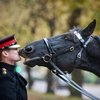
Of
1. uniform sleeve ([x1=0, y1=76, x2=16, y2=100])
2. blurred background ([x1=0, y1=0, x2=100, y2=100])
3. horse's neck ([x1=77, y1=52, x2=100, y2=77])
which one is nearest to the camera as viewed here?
uniform sleeve ([x1=0, y1=76, x2=16, y2=100])

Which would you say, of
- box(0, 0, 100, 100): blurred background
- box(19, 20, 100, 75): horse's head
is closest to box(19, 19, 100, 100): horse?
box(19, 20, 100, 75): horse's head

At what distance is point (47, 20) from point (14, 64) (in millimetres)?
22549

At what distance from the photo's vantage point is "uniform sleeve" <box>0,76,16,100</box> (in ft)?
20.8

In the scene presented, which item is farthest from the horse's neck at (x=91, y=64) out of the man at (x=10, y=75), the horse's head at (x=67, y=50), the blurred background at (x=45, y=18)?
the blurred background at (x=45, y=18)

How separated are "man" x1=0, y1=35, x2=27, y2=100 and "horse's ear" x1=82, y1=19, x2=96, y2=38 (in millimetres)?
820

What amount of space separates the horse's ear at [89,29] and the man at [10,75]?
0.82 metres

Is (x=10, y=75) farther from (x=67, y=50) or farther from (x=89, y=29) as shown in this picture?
(x=89, y=29)

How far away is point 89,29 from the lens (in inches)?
255

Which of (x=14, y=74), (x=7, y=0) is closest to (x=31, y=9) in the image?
(x=7, y=0)

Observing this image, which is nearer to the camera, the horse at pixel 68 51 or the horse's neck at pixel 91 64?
the horse at pixel 68 51

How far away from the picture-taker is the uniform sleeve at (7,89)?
6.34 meters

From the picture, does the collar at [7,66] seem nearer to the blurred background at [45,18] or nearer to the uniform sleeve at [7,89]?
the uniform sleeve at [7,89]

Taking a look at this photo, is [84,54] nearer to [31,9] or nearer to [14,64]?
[14,64]

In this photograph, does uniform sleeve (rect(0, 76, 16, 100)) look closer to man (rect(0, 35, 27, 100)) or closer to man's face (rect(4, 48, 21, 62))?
man (rect(0, 35, 27, 100))
